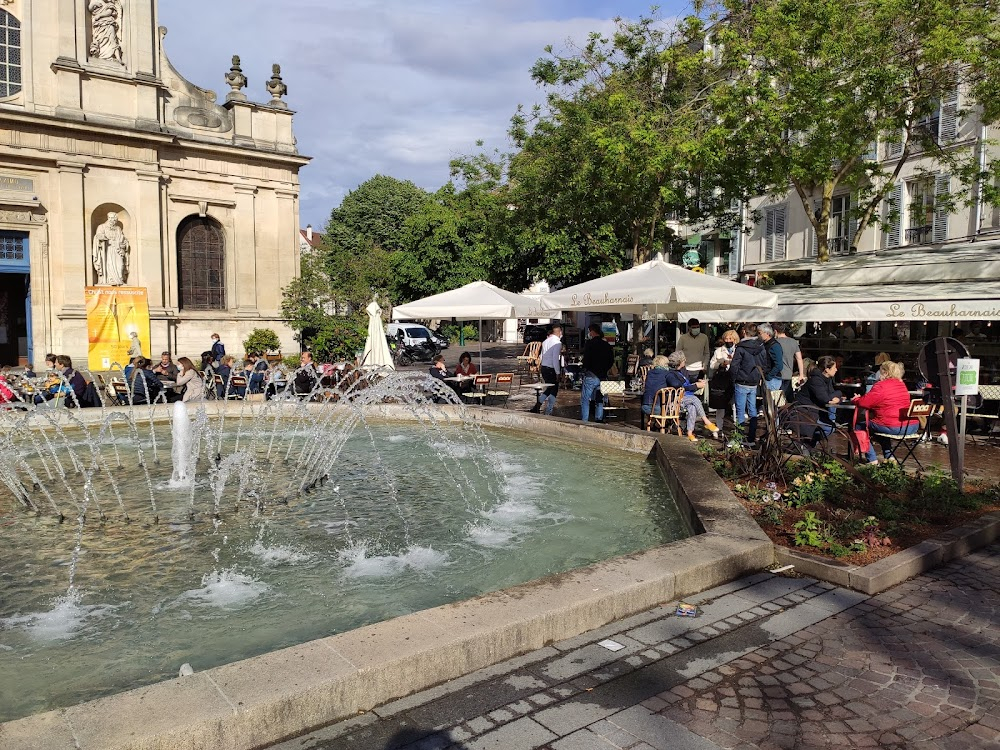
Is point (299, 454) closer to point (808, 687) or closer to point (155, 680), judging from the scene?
point (155, 680)

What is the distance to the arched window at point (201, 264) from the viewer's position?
25812 mm

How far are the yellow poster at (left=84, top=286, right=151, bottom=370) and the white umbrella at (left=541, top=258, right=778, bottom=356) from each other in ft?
49.3

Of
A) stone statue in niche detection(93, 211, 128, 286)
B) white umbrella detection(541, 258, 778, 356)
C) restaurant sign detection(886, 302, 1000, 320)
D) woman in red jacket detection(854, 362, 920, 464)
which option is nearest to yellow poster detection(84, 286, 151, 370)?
stone statue in niche detection(93, 211, 128, 286)

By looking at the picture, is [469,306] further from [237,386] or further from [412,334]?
[412,334]

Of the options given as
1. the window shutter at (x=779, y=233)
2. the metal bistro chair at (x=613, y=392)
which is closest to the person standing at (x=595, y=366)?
the metal bistro chair at (x=613, y=392)

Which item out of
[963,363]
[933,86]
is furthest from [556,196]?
[963,363]

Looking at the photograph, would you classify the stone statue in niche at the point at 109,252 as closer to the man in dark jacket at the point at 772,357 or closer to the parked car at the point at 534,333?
the man in dark jacket at the point at 772,357

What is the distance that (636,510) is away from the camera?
6.79 m

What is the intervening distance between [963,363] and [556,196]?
16393mm

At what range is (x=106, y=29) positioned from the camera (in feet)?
77.5

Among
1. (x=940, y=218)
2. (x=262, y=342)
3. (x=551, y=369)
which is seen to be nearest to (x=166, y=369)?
(x=551, y=369)

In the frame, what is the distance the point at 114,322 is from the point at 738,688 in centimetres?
2244

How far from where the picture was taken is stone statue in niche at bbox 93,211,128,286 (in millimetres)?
23188

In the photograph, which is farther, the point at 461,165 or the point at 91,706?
the point at 461,165
